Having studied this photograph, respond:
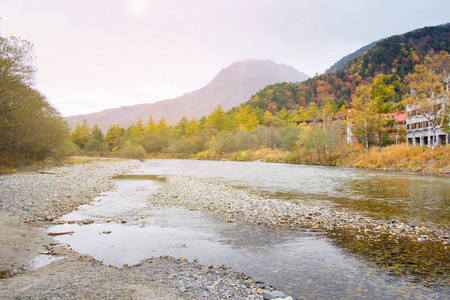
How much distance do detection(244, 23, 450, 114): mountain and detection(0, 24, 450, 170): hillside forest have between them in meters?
0.52

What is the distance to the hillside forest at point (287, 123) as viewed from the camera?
25.9 meters

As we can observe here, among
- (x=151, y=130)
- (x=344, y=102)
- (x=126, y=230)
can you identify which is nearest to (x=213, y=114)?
(x=151, y=130)

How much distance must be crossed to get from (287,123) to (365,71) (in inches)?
2879

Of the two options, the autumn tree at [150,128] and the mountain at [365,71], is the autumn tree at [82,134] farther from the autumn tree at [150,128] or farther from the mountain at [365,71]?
the mountain at [365,71]

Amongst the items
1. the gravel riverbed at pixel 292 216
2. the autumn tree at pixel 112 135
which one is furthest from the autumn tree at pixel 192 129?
the gravel riverbed at pixel 292 216

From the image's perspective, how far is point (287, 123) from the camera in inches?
4117

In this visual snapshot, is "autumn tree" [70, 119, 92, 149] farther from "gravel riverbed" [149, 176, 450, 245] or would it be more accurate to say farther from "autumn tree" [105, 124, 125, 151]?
"gravel riverbed" [149, 176, 450, 245]

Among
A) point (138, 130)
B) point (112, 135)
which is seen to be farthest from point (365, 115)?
point (112, 135)

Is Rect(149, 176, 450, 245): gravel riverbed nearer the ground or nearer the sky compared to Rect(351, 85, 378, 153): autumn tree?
nearer the ground

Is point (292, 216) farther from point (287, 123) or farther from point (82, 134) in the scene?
point (82, 134)

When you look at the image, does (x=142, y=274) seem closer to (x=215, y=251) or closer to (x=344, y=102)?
(x=215, y=251)

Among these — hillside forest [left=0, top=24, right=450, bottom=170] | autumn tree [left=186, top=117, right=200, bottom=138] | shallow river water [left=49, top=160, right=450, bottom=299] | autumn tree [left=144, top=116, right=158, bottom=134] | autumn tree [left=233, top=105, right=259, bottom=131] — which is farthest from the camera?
autumn tree [left=144, top=116, right=158, bottom=134]

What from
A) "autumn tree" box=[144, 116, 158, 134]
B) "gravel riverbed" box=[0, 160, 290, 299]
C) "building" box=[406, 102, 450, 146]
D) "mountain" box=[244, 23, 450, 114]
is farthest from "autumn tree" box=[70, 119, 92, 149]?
"building" box=[406, 102, 450, 146]

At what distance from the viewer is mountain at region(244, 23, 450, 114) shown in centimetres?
13500
